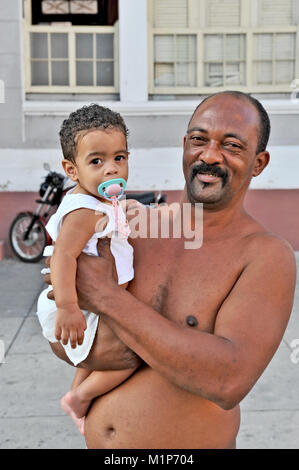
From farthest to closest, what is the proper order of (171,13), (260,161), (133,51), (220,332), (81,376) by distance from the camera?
(171,13)
(133,51)
(81,376)
(260,161)
(220,332)

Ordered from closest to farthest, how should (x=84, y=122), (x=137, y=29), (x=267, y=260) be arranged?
1. (x=267, y=260)
2. (x=84, y=122)
3. (x=137, y=29)

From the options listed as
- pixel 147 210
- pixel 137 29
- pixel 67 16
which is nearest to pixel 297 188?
pixel 137 29

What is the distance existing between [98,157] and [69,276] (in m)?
0.37

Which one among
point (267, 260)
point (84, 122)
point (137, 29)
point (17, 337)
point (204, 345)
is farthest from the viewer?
point (137, 29)

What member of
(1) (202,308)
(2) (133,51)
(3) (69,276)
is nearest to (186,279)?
(1) (202,308)

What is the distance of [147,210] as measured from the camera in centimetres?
202

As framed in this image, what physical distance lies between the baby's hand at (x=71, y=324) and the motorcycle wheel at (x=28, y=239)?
6413 millimetres

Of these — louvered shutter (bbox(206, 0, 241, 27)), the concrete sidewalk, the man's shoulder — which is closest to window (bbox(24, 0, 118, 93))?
louvered shutter (bbox(206, 0, 241, 27))

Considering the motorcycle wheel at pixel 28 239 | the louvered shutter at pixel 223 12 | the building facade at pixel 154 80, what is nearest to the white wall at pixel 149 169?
the building facade at pixel 154 80

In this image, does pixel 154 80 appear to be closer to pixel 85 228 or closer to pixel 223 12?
pixel 223 12

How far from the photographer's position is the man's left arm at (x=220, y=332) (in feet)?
5.06

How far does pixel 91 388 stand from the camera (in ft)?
6.13

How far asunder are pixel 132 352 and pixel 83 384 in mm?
278

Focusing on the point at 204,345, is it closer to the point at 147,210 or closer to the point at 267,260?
the point at 267,260
